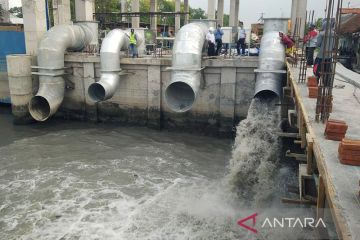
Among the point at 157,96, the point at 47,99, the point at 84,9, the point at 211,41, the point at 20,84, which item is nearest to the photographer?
the point at 211,41

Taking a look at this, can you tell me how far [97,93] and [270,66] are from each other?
629 cm

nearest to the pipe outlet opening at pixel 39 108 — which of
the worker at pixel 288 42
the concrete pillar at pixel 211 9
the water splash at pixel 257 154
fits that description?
the water splash at pixel 257 154

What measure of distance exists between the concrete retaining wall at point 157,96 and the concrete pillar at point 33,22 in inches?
68.9

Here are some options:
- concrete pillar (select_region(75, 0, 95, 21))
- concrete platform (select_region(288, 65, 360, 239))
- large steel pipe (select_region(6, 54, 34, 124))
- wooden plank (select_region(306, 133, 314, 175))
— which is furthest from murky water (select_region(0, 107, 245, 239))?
concrete pillar (select_region(75, 0, 95, 21))

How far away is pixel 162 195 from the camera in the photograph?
891 centimetres

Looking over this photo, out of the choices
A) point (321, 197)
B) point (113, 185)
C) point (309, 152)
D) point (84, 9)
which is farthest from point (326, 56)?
point (84, 9)

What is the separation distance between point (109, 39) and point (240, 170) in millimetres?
7303

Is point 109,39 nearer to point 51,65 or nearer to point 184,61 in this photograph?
point 51,65

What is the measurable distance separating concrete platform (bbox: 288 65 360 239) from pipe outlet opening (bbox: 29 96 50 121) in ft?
35.2

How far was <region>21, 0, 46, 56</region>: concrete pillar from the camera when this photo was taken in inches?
591

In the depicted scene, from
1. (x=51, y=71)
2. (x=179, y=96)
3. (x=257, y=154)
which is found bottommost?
(x=257, y=154)

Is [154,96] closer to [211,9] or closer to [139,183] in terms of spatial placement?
[139,183]

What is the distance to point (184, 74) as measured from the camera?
11258mm

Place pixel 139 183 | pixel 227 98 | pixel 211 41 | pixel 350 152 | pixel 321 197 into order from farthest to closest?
pixel 227 98
pixel 211 41
pixel 139 183
pixel 350 152
pixel 321 197
